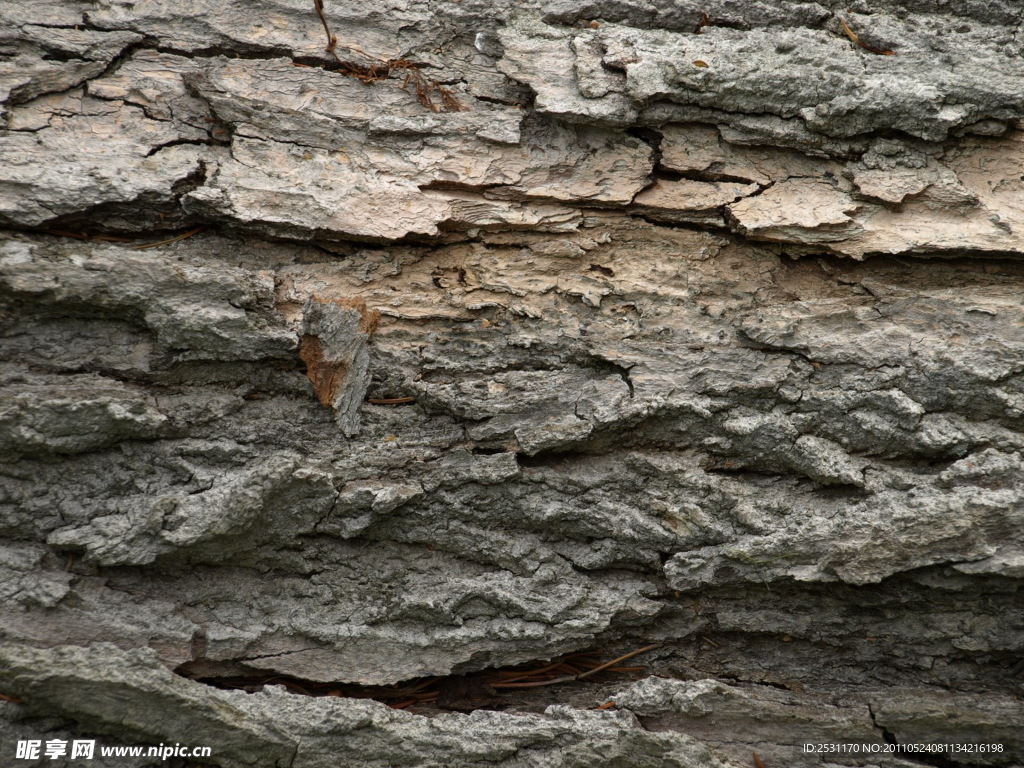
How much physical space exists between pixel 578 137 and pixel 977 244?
1.61 metres

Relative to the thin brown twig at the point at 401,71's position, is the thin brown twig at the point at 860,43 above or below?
above

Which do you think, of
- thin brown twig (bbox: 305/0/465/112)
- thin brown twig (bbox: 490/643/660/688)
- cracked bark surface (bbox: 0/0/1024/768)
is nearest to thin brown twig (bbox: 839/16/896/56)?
cracked bark surface (bbox: 0/0/1024/768)

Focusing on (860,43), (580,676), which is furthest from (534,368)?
(860,43)

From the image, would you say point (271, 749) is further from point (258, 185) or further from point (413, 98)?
point (413, 98)

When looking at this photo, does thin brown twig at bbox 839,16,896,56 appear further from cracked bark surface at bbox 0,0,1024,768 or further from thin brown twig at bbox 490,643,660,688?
thin brown twig at bbox 490,643,660,688

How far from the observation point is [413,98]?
2.71 m

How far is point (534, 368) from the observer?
8.60 feet

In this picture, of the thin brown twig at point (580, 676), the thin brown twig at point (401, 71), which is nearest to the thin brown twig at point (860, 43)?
the thin brown twig at point (401, 71)

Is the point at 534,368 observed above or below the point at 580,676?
above

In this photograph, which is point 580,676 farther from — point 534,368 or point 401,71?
point 401,71

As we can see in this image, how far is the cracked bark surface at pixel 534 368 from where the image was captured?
A: 241 centimetres

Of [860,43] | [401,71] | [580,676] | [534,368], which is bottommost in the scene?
[580,676]

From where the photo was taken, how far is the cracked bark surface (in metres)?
2.41

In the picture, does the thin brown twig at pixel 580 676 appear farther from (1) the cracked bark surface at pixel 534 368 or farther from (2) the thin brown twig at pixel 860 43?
(2) the thin brown twig at pixel 860 43
